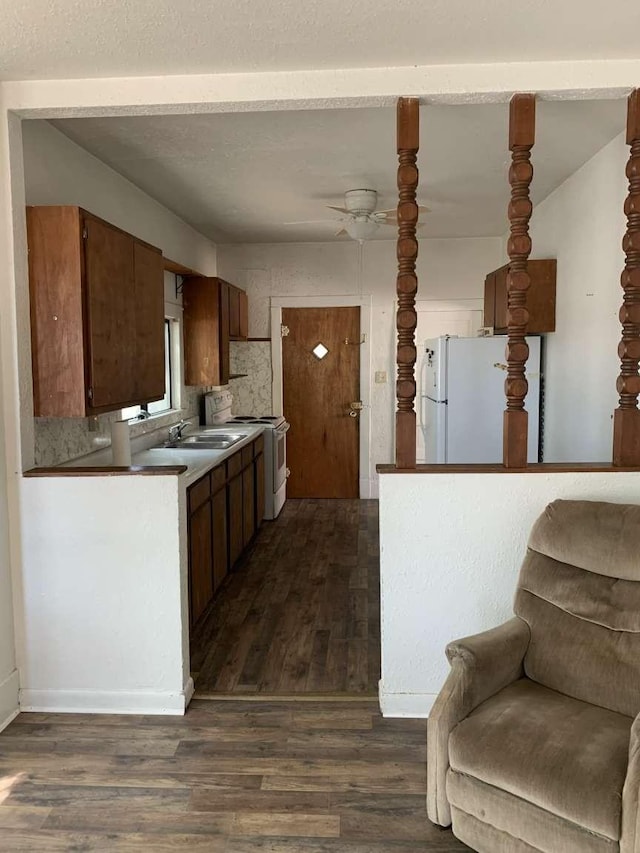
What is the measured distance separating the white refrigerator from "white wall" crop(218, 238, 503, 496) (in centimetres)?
177

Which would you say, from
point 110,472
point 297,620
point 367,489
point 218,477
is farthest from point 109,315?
point 367,489

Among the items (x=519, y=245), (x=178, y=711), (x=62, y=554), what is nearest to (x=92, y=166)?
(x=62, y=554)

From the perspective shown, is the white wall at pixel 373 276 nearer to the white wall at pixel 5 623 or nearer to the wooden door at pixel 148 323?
the wooden door at pixel 148 323

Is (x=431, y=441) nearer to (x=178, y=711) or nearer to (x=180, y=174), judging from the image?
(x=180, y=174)

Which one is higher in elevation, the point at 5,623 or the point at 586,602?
the point at 586,602

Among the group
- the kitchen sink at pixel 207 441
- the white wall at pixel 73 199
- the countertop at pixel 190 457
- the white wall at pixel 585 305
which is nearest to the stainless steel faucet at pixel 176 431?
the kitchen sink at pixel 207 441

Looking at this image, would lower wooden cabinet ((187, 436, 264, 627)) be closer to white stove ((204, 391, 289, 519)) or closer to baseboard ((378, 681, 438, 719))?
white stove ((204, 391, 289, 519))

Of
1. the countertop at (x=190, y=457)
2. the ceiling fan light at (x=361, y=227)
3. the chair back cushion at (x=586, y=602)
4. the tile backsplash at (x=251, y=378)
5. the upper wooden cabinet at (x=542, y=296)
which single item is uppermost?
the ceiling fan light at (x=361, y=227)

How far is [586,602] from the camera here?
223 cm

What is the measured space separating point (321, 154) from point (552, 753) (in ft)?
10.4

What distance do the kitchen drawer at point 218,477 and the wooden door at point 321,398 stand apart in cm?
270

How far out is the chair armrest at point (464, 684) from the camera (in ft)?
6.60

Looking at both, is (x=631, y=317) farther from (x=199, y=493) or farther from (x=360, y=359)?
(x=360, y=359)

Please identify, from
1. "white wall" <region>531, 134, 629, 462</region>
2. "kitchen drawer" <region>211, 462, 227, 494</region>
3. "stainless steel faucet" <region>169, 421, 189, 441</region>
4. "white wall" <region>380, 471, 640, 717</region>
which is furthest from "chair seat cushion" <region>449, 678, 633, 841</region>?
"stainless steel faucet" <region>169, 421, 189, 441</region>
